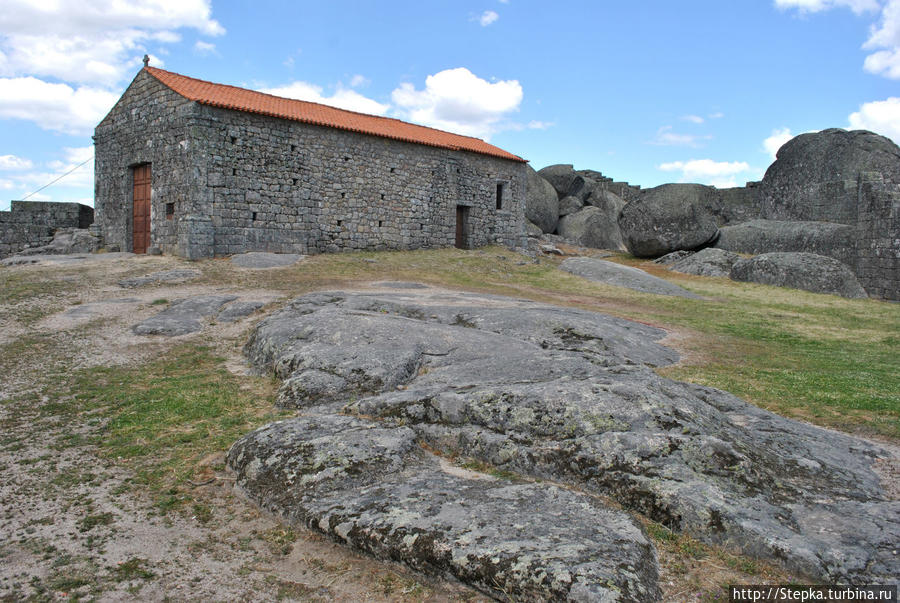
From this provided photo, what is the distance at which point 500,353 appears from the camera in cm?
729

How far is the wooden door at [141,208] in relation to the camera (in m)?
21.6

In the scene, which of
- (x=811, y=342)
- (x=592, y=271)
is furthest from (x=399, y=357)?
(x=592, y=271)

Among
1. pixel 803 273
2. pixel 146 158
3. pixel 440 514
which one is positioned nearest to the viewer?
pixel 440 514

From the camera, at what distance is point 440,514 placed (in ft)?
12.9

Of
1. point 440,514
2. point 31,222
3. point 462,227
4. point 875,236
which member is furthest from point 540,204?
point 440,514

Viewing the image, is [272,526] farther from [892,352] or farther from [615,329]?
[892,352]

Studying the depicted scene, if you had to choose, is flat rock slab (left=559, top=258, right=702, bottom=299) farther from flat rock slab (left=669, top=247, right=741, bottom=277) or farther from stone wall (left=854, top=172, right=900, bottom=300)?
stone wall (left=854, top=172, right=900, bottom=300)

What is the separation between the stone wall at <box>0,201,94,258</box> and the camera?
76.6ft

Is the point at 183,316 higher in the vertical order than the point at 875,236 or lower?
lower

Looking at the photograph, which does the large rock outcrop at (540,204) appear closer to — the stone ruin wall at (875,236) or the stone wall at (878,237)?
the stone ruin wall at (875,236)

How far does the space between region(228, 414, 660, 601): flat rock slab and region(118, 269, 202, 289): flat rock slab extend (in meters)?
11.4

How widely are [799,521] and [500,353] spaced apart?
12.6 feet

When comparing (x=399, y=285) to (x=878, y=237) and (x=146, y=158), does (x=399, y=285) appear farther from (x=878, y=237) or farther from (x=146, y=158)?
(x=878, y=237)

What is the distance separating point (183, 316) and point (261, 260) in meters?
7.30
